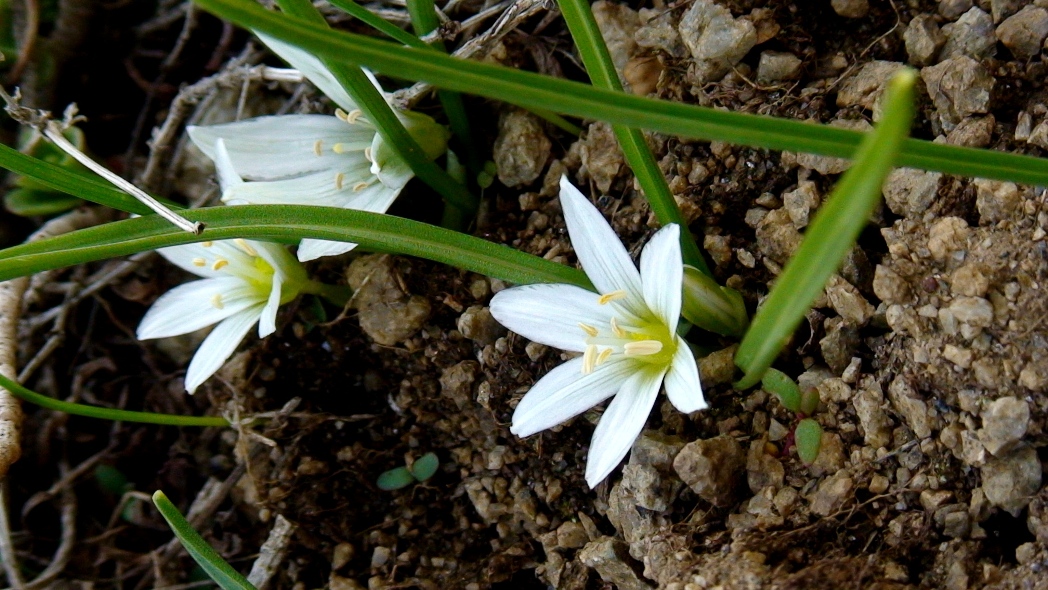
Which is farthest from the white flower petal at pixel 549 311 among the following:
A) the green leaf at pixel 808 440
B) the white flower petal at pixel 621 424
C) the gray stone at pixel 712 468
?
the green leaf at pixel 808 440

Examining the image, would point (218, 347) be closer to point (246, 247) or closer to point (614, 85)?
point (246, 247)

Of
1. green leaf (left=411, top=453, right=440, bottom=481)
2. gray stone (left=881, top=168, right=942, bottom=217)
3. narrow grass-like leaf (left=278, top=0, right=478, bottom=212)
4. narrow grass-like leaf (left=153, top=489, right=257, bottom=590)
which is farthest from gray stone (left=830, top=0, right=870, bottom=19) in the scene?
narrow grass-like leaf (left=153, top=489, right=257, bottom=590)

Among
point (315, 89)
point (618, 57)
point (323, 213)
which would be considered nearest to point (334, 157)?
point (315, 89)

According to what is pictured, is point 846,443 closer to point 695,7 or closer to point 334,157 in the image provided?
point 695,7

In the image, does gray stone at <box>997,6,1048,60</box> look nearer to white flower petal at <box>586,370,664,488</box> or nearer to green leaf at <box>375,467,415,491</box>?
white flower petal at <box>586,370,664,488</box>

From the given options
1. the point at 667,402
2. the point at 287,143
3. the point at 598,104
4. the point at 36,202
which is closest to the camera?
the point at 598,104

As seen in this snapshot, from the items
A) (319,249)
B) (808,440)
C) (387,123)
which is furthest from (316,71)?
(808,440)
